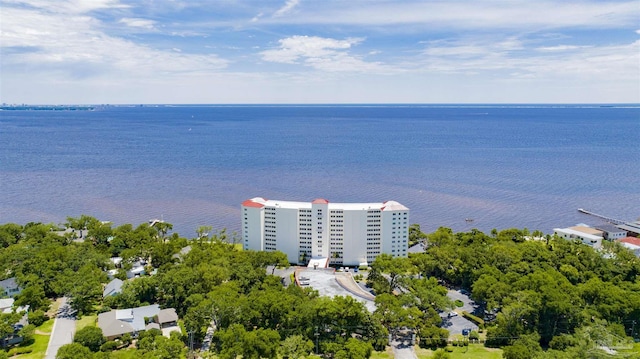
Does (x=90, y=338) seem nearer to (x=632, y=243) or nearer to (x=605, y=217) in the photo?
(x=632, y=243)

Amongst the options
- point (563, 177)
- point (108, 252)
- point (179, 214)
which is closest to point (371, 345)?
point (108, 252)

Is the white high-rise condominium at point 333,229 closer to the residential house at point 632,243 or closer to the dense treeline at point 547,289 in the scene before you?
the dense treeline at point 547,289

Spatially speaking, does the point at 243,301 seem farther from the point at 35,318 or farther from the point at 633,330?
the point at 633,330

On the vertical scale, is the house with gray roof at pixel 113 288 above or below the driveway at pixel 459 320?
above

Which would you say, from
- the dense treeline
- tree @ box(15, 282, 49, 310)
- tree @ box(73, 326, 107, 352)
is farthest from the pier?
tree @ box(15, 282, 49, 310)

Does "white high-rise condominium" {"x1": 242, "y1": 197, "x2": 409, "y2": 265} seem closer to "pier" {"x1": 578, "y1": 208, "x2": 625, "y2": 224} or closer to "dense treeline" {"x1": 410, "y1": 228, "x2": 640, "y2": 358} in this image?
"dense treeline" {"x1": 410, "y1": 228, "x2": 640, "y2": 358}

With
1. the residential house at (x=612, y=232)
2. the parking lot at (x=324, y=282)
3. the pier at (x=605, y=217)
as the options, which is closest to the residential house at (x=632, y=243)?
the residential house at (x=612, y=232)

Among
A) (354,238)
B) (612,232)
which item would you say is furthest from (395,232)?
(612,232)
